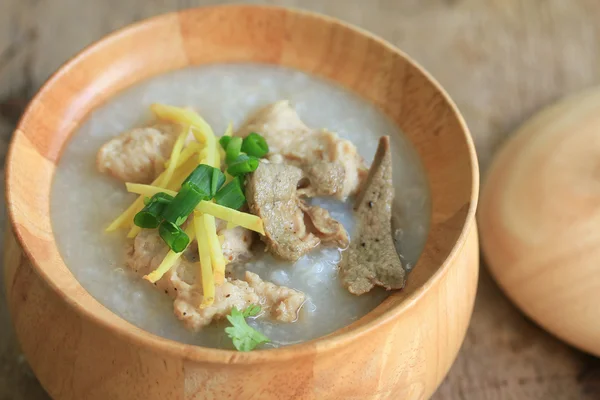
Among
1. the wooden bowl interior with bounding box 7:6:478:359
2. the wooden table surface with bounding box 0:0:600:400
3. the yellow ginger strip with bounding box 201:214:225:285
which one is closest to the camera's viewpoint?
the yellow ginger strip with bounding box 201:214:225:285

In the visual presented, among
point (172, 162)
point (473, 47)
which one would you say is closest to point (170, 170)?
point (172, 162)

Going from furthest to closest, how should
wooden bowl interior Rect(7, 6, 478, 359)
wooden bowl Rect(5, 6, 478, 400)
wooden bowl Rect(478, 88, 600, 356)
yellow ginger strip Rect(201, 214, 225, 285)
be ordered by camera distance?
wooden bowl Rect(478, 88, 600, 356) < wooden bowl interior Rect(7, 6, 478, 359) < yellow ginger strip Rect(201, 214, 225, 285) < wooden bowl Rect(5, 6, 478, 400)

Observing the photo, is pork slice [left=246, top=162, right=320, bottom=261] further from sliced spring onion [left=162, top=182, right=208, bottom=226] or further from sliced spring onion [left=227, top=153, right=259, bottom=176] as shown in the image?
sliced spring onion [left=162, top=182, right=208, bottom=226]

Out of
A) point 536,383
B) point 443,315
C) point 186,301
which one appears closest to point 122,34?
point 186,301

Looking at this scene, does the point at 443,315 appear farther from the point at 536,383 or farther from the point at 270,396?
the point at 536,383

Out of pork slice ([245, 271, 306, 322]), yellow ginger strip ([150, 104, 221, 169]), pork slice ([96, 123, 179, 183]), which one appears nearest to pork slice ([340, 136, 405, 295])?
pork slice ([245, 271, 306, 322])

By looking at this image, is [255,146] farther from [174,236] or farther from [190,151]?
[174,236]

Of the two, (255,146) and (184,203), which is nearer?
(184,203)
